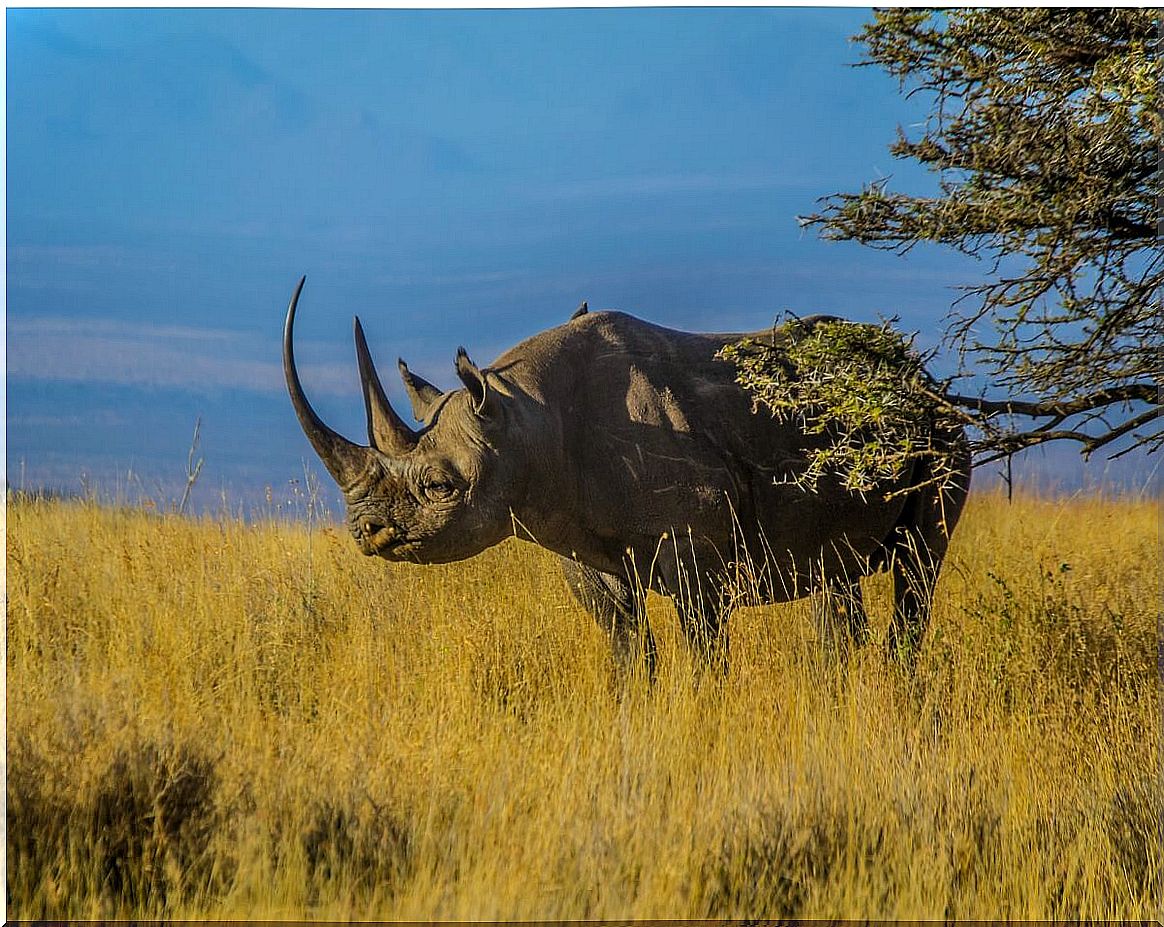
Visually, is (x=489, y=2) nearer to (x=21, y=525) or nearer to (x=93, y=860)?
(x=93, y=860)

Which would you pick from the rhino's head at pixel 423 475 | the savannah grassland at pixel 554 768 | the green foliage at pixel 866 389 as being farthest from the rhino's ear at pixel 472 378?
the savannah grassland at pixel 554 768

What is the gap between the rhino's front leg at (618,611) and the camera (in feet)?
20.2

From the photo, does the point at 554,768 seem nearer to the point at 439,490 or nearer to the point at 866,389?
the point at 439,490

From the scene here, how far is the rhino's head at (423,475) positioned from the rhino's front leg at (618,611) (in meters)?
0.85

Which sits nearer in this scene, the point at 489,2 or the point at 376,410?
the point at 489,2

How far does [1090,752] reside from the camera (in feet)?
17.3

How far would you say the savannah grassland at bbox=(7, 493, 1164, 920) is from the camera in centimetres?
419

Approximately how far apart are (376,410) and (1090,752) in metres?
3.14

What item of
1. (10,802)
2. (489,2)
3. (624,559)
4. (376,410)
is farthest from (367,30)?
(10,802)

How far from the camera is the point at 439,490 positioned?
5.63 metres

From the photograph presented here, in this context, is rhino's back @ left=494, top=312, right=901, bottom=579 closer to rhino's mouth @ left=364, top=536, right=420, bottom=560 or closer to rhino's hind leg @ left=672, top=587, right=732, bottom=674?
rhino's hind leg @ left=672, top=587, right=732, bottom=674

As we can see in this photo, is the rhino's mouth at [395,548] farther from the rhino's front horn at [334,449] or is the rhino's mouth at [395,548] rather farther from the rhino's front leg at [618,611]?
the rhino's front leg at [618,611]

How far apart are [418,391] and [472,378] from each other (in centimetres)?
58

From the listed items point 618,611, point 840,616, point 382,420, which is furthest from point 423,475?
point 840,616
